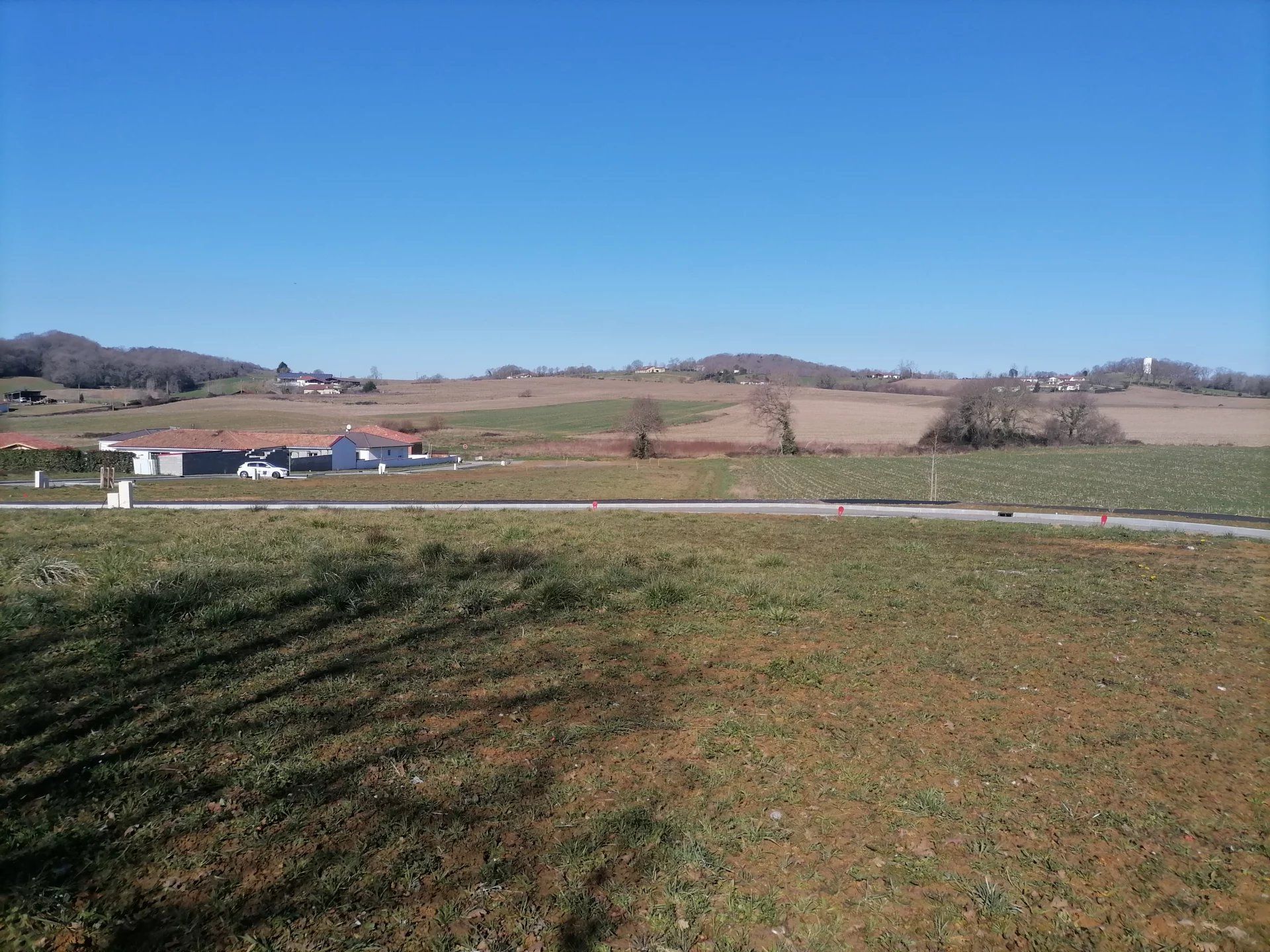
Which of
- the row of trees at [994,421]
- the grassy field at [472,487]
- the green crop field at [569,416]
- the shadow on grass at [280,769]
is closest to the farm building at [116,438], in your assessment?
the grassy field at [472,487]

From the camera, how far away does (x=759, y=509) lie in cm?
3266

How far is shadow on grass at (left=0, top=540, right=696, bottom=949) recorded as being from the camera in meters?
3.98

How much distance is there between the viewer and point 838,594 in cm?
1156

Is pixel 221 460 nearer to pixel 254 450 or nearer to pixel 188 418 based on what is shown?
pixel 254 450

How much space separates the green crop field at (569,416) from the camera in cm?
10144

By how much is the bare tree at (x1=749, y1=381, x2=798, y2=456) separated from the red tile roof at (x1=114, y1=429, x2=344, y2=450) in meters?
46.2

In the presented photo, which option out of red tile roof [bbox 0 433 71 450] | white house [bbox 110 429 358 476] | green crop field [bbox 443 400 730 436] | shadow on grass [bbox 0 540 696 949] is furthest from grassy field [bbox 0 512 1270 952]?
green crop field [bbox 443 400 730 436]

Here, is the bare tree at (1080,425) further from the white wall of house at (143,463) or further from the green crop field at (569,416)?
the white wall of house at (143,463)

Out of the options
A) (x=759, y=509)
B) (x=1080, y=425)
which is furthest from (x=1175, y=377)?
(x=759, y=509)

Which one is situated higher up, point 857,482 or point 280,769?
point 280,769

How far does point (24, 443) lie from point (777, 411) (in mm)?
69568

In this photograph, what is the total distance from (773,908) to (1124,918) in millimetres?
2048

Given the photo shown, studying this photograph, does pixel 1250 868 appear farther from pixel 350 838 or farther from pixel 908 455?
pixel 908 455

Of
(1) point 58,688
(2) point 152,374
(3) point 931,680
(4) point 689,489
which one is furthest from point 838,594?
(2) point 152,374
